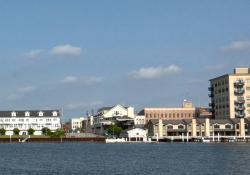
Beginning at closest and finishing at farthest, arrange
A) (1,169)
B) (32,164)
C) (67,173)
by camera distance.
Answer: (67,173) < (1,169) < (32,164)

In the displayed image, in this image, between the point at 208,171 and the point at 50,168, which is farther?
the point at 50,168

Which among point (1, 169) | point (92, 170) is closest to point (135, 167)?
point (92, 170)

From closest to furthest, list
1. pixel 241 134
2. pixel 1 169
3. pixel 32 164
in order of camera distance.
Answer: pixel 1 169
pixel 32 164
pixel 241 134

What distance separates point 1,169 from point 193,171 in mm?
22928

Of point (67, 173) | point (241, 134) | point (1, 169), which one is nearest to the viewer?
point (67, 173)

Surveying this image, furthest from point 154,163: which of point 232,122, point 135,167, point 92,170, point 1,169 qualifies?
point 232,122

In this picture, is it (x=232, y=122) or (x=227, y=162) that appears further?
(x=232, y=122)

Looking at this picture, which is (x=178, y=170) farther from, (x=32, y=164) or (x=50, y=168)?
(x=32, y=164)

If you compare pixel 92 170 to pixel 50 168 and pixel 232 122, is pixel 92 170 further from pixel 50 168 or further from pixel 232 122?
pixel 232 122

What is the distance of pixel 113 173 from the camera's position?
231ft

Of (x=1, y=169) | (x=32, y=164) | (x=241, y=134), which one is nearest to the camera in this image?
(x=1, y=169)

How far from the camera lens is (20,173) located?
70.3 metres

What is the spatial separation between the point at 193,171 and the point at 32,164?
23888 millimetres

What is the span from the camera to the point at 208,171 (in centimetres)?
7169
